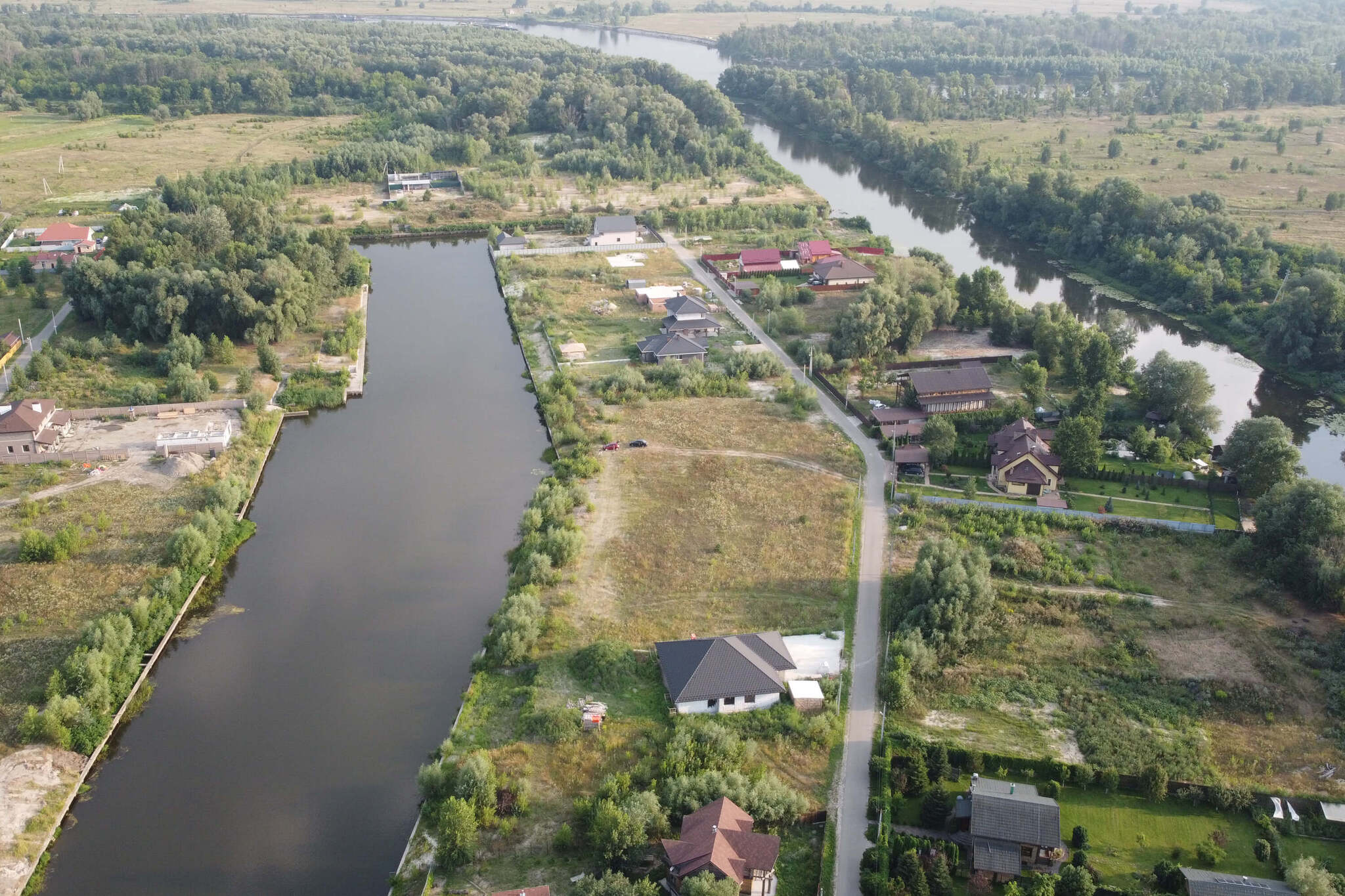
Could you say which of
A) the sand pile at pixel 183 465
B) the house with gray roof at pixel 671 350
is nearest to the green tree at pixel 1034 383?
the house with gray roof at pixel 671 350

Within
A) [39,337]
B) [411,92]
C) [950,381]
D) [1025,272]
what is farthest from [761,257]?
[411,92]

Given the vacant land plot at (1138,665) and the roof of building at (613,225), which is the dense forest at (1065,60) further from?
the vacant land plot at (1138,665)

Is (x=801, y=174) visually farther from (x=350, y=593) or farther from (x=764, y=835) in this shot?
(x=764, y=835)

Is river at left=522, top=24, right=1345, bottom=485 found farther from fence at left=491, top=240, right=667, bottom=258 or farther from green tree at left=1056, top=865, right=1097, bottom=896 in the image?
green tree at left=1056, top=865, right=1097, bottom=896

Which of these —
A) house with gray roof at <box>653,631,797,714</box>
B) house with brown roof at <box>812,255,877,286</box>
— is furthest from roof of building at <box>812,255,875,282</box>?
house with gray roof at <box>653,631,797,714</box>

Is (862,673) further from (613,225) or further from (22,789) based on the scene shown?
(613,225)

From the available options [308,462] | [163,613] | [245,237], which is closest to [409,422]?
[308,462]
